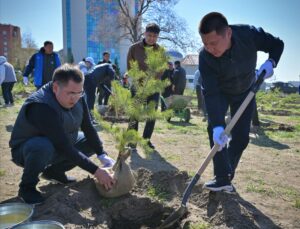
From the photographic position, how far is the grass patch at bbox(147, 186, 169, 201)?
337cm

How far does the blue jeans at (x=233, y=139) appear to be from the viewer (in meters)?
3.30

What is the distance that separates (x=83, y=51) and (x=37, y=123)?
61.4 m

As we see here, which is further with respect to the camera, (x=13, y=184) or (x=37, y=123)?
(x=13, y=184)

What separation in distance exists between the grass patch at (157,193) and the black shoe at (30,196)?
1.05m

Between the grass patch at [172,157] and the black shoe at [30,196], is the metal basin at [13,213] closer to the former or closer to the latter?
the black shoe at [30,196]

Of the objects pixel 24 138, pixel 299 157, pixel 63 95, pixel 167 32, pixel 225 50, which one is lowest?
pixel 299 157

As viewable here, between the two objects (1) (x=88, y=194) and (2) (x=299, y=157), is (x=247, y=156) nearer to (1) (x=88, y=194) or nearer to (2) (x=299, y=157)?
(2) (x=299, y=157)

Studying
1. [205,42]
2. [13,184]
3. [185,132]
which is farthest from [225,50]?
[185,132]

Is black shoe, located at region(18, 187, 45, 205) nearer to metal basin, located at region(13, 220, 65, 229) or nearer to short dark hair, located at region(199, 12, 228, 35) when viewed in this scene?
metal basin, located at region(13, 220, 65, 229)

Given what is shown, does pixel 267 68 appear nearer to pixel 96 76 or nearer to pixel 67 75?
pixel 67 75

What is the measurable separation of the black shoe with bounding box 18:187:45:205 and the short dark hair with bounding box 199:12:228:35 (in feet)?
6.78

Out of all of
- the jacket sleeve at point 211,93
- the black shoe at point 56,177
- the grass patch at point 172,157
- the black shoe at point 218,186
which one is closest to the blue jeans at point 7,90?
the grass patch at point 172,157

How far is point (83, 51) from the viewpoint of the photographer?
6212cm

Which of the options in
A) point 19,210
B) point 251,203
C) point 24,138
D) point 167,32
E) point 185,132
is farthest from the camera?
point 167,32
